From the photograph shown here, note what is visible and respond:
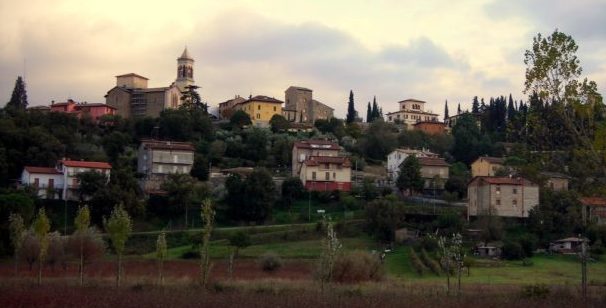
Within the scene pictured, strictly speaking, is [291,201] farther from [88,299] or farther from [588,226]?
[88,299]

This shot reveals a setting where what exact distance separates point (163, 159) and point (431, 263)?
36.3 meters

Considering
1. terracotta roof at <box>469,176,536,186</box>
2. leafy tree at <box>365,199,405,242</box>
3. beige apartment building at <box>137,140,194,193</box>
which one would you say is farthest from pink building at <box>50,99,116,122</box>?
terracotta roof at <box>469,176,536,186</box>

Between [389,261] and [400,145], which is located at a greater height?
[400,145]

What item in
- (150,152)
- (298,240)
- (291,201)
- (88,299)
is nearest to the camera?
(88,299)

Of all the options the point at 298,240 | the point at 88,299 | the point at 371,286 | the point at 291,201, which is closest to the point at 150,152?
the point at 291,201

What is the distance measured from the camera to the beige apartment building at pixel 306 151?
8150cm

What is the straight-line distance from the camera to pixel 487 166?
83500mm

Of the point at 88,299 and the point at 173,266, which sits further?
the point at 173,266

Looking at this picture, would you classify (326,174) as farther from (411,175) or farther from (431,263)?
(431,263)

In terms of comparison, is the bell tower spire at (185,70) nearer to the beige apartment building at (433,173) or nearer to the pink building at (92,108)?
the pink building at (92,108)

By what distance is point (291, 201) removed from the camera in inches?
2751

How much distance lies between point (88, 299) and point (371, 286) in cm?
1429

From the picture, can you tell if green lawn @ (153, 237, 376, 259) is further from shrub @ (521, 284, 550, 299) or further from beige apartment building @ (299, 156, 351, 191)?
shrub @ (521, 284, 550, 299)

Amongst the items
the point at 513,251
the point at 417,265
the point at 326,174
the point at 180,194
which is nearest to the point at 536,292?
the point at 417,265
